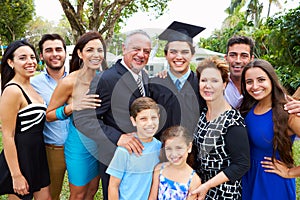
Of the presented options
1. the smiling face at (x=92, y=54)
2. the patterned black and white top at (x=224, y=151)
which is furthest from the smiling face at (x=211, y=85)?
the smiling face at (x=92, y=54)

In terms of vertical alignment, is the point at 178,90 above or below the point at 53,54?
below

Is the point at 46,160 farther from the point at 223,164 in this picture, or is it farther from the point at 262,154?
the point at 262,154

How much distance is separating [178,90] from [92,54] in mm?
721

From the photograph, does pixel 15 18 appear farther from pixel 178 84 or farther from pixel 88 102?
pixel 178 84

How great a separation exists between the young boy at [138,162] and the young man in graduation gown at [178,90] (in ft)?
0.58

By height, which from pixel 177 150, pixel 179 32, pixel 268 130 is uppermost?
pixel 179 32

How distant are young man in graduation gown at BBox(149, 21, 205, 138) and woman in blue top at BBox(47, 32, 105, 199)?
51 cm

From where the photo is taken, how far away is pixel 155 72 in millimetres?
2391

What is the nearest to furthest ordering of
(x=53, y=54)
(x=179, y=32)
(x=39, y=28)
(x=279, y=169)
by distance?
(x=279, y=169) < (x=179, y=32) < (x=53, y=54) < (x=39, y=28)

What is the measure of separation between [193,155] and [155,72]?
0.75m

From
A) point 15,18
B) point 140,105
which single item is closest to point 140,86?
point 140,105

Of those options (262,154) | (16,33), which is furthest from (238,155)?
(16,33)

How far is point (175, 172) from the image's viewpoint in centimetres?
191

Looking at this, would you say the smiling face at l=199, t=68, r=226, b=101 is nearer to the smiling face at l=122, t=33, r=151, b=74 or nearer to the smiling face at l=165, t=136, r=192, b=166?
the smiling face at l=165, t=136, r=192, b=166
